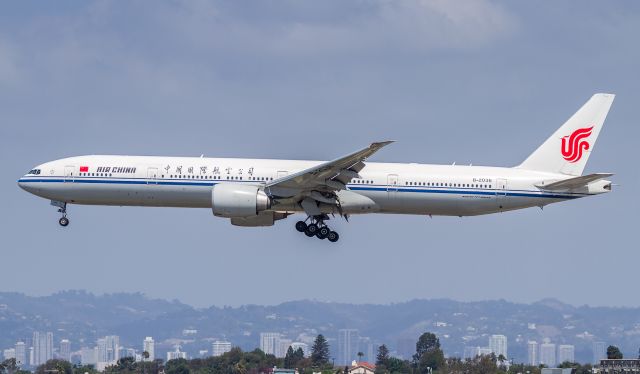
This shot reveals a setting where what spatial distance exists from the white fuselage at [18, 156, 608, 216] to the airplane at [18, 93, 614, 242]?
5 centimetres

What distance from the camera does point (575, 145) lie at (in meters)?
64.8

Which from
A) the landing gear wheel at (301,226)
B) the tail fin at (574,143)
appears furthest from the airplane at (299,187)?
the tail fin at (574,143)

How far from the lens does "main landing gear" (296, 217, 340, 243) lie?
2432 inches

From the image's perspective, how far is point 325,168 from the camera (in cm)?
5753

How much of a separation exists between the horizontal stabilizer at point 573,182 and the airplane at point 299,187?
5 centimetres

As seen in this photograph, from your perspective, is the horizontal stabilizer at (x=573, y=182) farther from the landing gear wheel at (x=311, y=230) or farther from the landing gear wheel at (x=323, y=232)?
the landing gear wheel at (x=311, y=230)

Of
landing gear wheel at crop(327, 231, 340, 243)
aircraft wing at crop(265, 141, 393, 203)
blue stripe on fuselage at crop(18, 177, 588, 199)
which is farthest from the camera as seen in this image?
landing gear wheel at crop(327, 231, 340, 243)

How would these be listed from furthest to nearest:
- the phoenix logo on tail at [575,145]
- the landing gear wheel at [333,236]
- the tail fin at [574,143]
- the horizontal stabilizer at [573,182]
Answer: the phoenix logo on tail at [575,145] → the tail fin at [574,143] → the landing gear wheel at [333,236] → the horizontal stabilizer at [573,182]

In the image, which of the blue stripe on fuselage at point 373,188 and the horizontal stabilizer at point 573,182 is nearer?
the horizontal stabilizer at point 573,182

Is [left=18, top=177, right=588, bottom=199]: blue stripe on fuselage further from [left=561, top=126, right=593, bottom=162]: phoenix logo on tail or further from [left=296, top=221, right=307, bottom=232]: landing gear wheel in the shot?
[left=561, top=126, right=593, bottom=162]: phoenix logo on tail

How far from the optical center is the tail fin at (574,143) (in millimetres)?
64062

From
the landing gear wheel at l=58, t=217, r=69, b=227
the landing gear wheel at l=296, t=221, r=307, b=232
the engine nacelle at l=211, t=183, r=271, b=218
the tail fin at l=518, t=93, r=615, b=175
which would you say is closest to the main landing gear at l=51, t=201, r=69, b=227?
the landing gear wheel at l=58, t=217, r=69, b=227

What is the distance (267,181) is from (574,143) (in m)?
17.7

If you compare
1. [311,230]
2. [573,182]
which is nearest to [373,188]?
[311,230]
